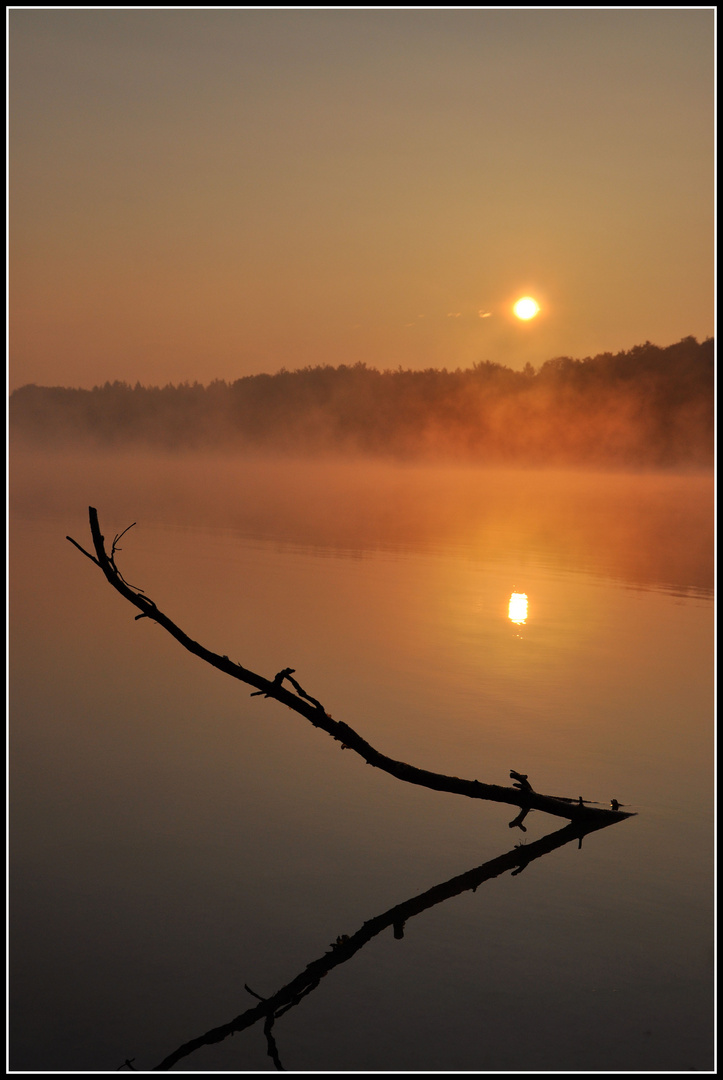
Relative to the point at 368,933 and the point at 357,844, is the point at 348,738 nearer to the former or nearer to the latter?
the point at 357,844

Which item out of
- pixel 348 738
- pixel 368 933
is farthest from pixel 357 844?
pixel 368 933

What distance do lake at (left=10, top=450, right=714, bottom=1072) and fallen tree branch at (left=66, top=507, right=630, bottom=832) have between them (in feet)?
0.82

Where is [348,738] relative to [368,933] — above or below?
above

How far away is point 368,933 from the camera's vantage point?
655 cm

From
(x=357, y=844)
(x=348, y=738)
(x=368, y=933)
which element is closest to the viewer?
(x=368, y=933)

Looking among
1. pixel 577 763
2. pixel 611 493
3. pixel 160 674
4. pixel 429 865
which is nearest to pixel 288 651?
pixel 160 674

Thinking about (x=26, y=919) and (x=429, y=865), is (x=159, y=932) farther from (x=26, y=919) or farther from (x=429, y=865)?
(x=429, y=865)

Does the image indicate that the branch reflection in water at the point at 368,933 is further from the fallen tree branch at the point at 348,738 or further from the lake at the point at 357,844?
the fallen tree branch at the point at 348,738

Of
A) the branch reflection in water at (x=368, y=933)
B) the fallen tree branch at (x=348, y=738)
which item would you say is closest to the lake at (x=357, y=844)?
Answer: the branch reflection in water at (x=368, y=933)

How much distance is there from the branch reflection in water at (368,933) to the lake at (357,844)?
0.08 ft

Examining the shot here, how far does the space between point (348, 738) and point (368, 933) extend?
146 centimetres

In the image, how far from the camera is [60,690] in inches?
483

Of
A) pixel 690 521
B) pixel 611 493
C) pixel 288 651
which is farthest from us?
pixel 611 493

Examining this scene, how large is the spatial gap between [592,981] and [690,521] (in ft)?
132
